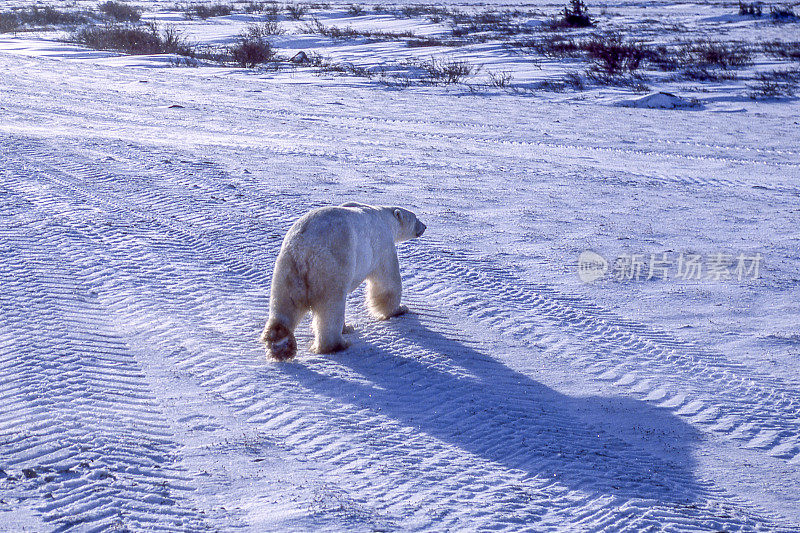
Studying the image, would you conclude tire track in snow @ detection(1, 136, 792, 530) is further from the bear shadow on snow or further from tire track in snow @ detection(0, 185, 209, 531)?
tire track in snow @ detection(0, 185, 209, 531)

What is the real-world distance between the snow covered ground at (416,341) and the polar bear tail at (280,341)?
96 mm

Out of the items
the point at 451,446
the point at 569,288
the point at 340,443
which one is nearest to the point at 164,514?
the point at 340,443

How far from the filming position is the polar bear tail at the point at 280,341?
512cm

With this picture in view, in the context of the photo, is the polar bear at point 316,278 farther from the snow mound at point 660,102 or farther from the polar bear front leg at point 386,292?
the snow mound at point 660,102

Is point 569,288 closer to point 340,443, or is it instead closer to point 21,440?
point 340,443

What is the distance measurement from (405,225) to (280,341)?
1.79 meters

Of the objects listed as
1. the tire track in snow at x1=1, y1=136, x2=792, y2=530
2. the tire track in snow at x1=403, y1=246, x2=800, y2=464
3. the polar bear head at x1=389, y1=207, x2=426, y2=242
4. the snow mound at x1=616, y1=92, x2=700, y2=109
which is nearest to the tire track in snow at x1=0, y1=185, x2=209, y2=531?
the tire track in snow at x1=1, y1=136, x2=792, y2=530

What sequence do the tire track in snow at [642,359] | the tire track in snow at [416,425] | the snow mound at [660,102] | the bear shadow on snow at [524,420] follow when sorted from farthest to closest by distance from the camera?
the snow mound at [660,102] < the tire track in snow at [642,359] < the bear shadow on snow at [524,420] < the tire track in snow at [416,425]

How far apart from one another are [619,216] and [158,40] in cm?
1988

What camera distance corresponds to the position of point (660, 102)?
15.6 metres

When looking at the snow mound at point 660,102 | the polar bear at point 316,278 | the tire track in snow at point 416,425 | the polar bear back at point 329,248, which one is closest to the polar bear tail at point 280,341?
the polar bear at point 316,278

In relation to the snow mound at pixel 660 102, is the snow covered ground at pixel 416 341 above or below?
below

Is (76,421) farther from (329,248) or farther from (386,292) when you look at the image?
(386,292)

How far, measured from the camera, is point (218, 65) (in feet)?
70.5
